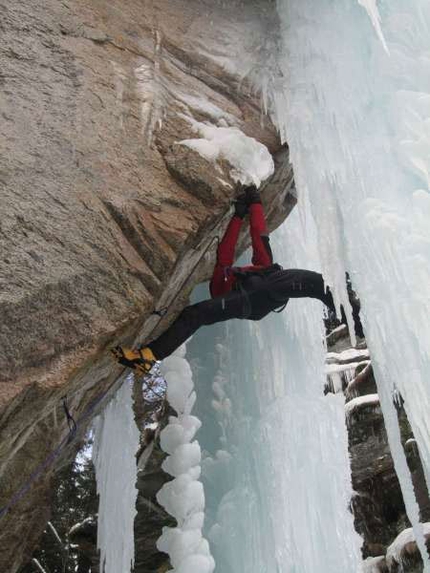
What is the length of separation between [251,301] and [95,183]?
1322 millimetres

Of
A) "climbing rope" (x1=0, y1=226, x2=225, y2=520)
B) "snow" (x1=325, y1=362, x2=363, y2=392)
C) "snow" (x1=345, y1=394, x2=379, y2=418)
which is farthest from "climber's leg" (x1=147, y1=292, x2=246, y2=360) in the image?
"snow" (x1=325, y1=362, x2=363, y2=392)

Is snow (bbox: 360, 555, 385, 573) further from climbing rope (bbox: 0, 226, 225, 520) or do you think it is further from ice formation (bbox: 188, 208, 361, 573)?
climbing rope (bbox: 0, 226, 225, 520)

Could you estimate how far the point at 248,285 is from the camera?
408 cm

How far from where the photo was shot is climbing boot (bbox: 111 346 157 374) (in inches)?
135

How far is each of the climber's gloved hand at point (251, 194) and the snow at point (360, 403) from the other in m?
4.41

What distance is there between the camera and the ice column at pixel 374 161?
3354 mm

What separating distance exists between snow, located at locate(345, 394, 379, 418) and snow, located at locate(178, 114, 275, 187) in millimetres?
4406

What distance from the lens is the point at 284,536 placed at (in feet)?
15.2

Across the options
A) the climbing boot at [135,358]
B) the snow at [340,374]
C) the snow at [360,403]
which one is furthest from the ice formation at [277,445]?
the snow at [340,374]

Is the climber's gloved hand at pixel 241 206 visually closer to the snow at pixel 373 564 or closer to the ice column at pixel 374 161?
the ice column at pixel 374 161

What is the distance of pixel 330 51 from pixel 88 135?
7.14 ft

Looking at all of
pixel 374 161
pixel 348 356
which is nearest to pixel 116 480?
pixel 374 161

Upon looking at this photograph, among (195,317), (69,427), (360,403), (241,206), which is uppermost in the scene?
(360,403)

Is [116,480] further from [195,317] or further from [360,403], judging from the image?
[360,403]
